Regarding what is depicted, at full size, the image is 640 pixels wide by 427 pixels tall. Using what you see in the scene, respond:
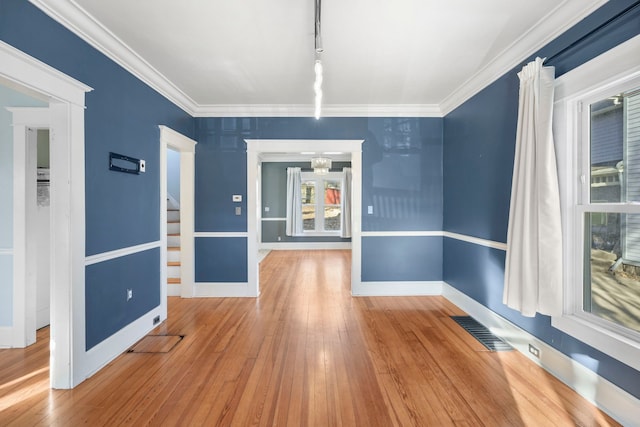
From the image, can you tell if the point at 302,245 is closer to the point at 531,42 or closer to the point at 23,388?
the point at 23,388

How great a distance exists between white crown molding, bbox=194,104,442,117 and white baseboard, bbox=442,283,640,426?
8.69ft

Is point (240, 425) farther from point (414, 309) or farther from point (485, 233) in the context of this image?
point (485, 233)

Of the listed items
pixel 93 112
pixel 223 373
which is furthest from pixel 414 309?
pixel 93 112

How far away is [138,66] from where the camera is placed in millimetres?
2760

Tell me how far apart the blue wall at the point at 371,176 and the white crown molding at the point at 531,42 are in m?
0.92

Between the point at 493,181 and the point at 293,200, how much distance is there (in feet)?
19.8

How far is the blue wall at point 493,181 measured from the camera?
5.96 ft

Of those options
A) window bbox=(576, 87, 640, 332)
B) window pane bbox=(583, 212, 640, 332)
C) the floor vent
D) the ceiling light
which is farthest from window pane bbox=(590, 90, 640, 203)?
the ceiling light

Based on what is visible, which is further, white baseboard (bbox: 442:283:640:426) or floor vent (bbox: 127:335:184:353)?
floor vent (bbox: 127:335:184:353)

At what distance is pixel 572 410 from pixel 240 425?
205cm

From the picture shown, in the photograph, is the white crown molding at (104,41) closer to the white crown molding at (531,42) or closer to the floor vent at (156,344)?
the floor vent at (156,344)

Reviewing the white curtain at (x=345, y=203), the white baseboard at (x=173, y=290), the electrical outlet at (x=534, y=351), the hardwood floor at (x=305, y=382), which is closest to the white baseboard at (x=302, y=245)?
the white curtain at (x=345, y=203)

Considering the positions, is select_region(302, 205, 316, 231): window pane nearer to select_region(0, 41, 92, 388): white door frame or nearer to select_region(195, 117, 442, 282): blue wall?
select_region(195, 117, 442, 282): blue wall

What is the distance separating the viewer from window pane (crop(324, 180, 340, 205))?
881 centimetres
